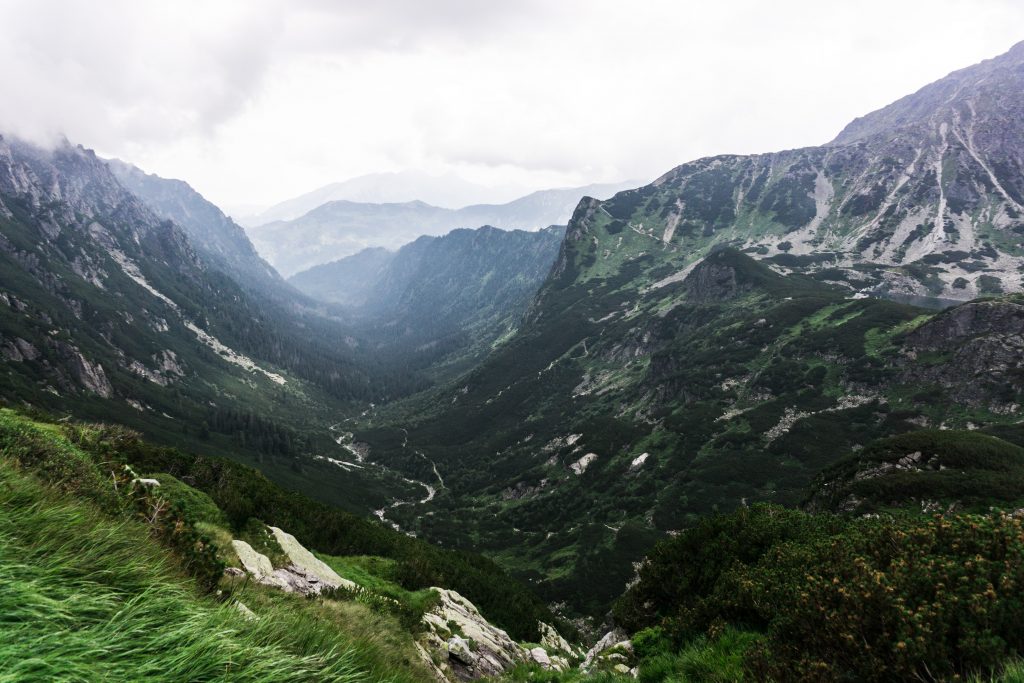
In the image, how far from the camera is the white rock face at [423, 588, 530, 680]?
57.2 ft

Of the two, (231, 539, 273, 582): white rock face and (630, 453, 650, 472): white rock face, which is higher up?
(231, 539, 273, 582): white rock face

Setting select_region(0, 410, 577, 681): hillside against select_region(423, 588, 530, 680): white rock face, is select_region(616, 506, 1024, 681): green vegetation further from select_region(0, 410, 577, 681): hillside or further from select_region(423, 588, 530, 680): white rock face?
select_region(423, 588, 530, 680): white rock face

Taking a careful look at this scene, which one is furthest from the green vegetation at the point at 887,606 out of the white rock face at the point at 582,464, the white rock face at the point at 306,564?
the white rock face at the point at 582,464

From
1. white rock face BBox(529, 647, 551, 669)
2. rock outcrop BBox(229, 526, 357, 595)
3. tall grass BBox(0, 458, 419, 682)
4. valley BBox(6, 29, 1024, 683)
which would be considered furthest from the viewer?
white rock face BBox(529, 647, 551, 669)

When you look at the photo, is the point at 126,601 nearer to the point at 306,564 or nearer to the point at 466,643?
the point at 466,643

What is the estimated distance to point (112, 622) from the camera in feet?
13.4

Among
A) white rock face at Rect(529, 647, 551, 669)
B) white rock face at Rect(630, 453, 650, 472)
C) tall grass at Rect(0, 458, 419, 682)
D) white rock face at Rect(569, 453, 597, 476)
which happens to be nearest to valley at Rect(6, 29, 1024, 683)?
tall grass at Rect(0, 458, 419, 682)

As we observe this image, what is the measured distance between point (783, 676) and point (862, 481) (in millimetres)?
48558

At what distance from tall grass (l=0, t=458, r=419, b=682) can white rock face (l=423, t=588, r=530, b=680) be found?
13449 mm

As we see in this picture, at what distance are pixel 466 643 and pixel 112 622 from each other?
17.5 metres

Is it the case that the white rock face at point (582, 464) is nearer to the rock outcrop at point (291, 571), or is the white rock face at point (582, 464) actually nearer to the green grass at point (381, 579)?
the green grass at point (381, 579)

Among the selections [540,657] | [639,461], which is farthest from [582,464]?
[540,657]

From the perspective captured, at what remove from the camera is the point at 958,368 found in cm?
9325

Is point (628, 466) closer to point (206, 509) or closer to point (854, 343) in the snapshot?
point (854, 343)
